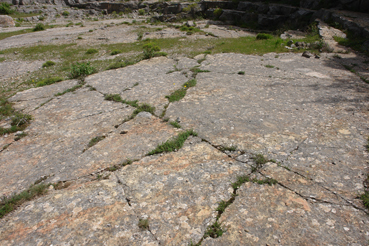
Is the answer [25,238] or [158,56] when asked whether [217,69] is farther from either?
[25,238]

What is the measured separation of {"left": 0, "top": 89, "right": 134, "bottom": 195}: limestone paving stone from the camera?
11.1 ft

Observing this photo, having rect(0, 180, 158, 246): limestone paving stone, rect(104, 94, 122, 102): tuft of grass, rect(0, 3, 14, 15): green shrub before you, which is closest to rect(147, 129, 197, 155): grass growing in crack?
rect(0, 180, 158, 246): limestone paving stone

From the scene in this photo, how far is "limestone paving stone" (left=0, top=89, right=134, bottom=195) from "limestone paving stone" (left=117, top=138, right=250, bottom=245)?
881 mm

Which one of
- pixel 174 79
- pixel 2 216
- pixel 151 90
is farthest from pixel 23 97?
pixel 2 216

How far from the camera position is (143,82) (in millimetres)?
6523

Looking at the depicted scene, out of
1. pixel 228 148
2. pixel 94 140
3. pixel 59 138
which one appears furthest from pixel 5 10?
pixel 228 148

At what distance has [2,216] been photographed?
2705 mm

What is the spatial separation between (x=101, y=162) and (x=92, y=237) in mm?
1312

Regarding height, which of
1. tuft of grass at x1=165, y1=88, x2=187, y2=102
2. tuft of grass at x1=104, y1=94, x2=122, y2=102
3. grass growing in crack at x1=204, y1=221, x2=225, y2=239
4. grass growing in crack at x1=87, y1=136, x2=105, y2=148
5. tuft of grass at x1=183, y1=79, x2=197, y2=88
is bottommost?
grass growing in crack at x1=87, y1=136, x2=105, y2=148

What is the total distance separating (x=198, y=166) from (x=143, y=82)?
3914 mm

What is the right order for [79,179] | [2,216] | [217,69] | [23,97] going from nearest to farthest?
[2,216]
[79,179]
[23,97]
[217,69]

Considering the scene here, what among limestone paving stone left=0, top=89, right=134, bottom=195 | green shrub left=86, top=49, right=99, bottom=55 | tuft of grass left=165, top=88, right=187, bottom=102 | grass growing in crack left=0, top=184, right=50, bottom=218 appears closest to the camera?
grass growing in crack left=0, top=184, right=50, bottom=218

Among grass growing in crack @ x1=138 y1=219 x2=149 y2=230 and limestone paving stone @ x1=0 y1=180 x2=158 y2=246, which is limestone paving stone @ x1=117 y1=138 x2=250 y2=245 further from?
limestone paving stone @ x1=0 y1=180 x2=158 y2=246

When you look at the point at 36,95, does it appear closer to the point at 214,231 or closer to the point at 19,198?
the point at 19,198
